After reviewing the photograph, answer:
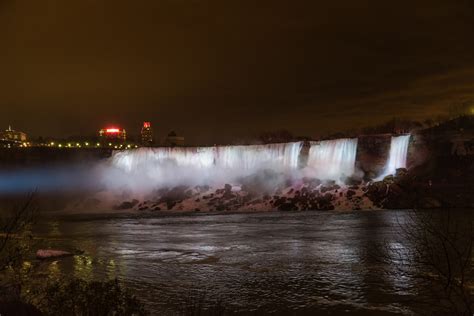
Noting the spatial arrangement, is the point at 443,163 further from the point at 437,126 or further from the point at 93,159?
the point at 93,159

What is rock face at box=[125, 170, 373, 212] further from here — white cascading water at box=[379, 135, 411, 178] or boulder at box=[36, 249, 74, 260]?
boulder at box=[36, 249, 74, 260]

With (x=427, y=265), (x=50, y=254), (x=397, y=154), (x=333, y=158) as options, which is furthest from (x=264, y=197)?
(x=427, y=265)

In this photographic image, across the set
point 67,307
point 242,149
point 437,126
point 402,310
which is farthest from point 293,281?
point 242,149

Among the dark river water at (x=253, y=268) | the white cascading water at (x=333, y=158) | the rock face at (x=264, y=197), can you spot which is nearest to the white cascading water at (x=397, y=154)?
the rock face at (x=264, y=197)

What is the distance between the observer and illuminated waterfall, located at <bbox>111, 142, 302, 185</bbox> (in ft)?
206

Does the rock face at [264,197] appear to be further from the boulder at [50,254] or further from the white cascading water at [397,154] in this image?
the boulder at [50,254]

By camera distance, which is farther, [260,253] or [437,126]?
[437,126]

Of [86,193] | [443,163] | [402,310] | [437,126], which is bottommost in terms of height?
[86,193]

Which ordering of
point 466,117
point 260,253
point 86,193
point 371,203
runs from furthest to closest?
point 86,193
point 466,117
point 371,203
point 260,253

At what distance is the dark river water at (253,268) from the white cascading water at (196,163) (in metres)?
32.8

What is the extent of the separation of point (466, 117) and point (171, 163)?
3829 centimetres

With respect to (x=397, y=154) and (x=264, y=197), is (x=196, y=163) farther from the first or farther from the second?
(x=397, y=154)

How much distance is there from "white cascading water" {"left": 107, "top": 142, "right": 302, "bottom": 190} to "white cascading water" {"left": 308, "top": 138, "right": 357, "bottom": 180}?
266 cm

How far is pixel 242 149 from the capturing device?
66062 millimetres
